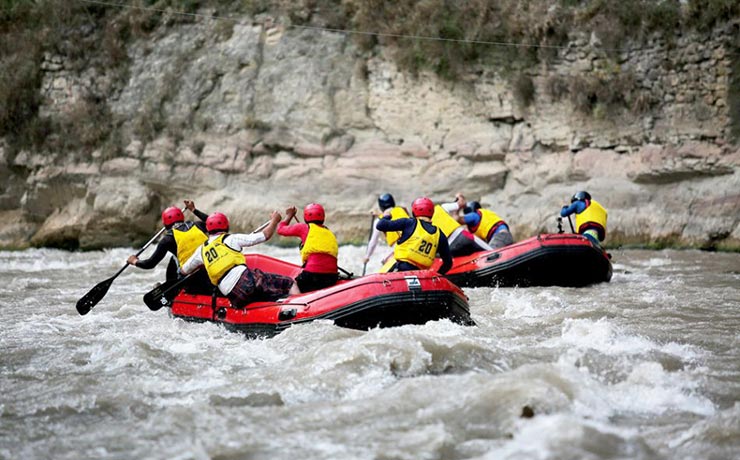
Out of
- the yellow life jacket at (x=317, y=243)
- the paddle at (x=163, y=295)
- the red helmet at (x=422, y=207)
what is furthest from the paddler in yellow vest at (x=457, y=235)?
the paddle at (x=163, y=295)

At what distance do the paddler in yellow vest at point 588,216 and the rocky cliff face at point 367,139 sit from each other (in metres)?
3.67

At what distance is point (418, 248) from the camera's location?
9.45m

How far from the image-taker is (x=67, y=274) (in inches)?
584

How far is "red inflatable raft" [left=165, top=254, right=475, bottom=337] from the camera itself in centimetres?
798

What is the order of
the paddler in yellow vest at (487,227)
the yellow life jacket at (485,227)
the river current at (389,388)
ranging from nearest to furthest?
the river current at (389,388) → the paddler in yellow vest at (487,227) → the yellow life jacket at (485,227)

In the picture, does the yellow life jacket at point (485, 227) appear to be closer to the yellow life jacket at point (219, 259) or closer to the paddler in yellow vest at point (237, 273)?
the paddler in yellow vest at point (237, 273)

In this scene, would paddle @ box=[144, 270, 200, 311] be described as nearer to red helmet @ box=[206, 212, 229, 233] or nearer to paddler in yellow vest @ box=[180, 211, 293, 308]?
paddler in yellow vest @ box=[180, 211, 293, 308]

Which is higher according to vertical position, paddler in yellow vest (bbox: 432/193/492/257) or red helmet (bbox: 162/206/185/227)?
red helmet (bbox: 162/206/185/227)

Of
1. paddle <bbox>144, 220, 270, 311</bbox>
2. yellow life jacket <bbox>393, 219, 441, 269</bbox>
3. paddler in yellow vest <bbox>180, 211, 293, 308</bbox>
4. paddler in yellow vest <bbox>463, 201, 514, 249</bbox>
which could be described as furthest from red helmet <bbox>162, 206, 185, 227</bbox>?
paddler in yellow vest <bbox>463, 201, 514, 249</bbox>

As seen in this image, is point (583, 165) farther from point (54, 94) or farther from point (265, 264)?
point (54, 94)

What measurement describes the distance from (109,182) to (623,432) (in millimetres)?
15267

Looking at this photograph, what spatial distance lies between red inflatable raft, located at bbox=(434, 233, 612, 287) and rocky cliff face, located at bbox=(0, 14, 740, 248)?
4991 mm

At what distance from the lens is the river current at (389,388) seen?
17.0 ft

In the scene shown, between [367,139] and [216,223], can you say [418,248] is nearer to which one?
[216,223]
